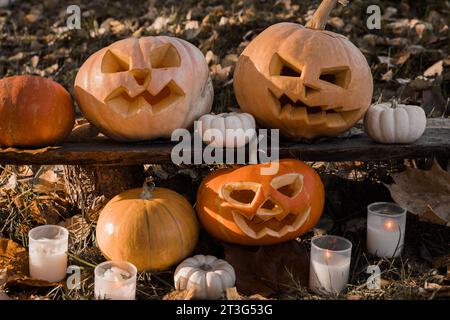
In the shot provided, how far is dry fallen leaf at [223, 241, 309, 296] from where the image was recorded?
8.71 ft

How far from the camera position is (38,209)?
3203mm

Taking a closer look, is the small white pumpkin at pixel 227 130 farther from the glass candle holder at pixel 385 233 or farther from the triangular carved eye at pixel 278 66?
the glass candle holder at pixel 385 233

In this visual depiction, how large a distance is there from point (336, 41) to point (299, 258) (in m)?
0.96

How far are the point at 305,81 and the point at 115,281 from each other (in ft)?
3.78

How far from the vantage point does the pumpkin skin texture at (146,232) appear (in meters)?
2.70

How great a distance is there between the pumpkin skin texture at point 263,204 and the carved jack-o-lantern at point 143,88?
14.0 inches

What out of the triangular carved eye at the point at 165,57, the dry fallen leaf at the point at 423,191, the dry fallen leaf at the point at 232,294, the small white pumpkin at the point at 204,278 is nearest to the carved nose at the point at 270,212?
the small white pumpkin at the point at 204,278

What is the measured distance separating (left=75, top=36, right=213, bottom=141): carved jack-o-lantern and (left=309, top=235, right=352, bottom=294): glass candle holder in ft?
2.80

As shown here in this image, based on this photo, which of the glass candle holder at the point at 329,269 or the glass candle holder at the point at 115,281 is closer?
the glass candle holder at the point at 115,281

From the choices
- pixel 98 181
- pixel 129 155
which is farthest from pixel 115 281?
pixel 98 181

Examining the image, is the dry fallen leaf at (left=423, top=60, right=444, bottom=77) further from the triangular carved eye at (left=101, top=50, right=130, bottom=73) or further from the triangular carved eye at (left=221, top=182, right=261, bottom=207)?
the triangular carved eye at (left=101, top=50, right=130, bottom=73)

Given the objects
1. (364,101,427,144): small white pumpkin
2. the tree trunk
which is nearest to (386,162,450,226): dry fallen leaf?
(364,101,427,144): small white pumpkin

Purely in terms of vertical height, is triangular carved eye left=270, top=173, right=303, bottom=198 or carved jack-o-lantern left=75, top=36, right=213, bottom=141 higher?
carved jack-o-lantern left=75, top=36, right=213, bottom=141
